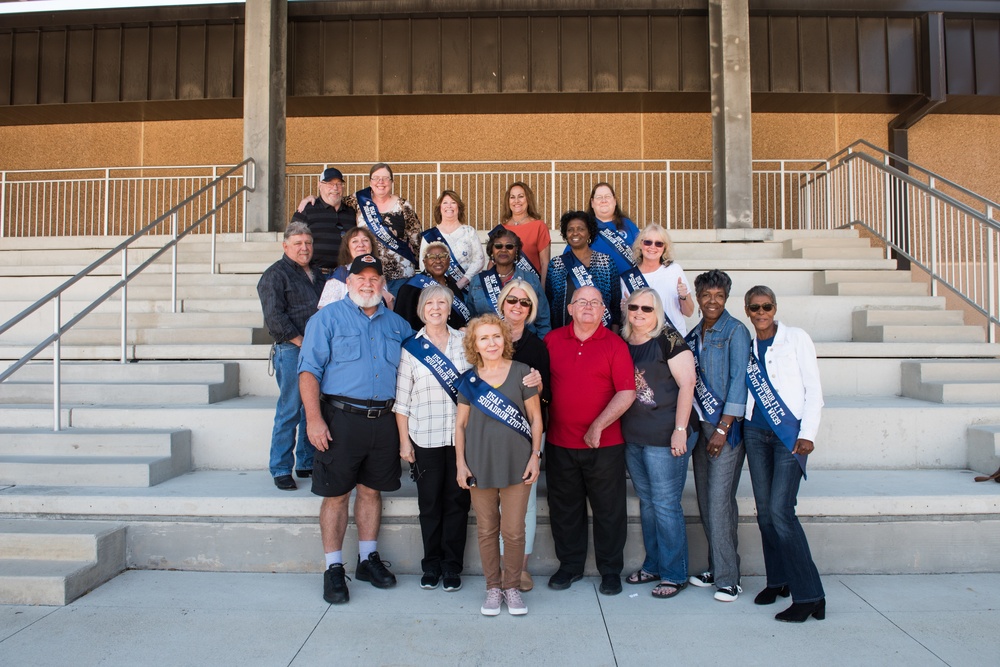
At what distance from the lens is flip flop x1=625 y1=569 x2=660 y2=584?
383cm

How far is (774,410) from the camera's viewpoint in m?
3.42

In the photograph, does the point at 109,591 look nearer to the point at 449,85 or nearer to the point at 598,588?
the point at 598,588

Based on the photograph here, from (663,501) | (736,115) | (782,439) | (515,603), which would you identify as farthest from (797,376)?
(736,115)

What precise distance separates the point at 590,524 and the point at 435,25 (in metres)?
8.70

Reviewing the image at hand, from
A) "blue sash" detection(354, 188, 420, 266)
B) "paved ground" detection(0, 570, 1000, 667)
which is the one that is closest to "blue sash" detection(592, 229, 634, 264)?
"blue sash" detection(354, 188, 420, 266)

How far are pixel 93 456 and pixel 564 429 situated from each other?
3293 mm

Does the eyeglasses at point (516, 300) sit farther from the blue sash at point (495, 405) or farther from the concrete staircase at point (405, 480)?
the concrete staircase at point (405, 480)

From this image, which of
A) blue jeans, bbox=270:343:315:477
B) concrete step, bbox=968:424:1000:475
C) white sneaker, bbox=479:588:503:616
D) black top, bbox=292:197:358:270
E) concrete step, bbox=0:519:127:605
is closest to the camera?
white sneaker, bbox=479:588:503:616

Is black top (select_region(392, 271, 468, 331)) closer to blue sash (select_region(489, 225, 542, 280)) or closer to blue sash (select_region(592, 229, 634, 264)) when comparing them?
blue sash (select_region(489, 225, 542, 280))

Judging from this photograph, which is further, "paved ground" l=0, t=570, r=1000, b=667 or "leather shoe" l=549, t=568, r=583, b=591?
"leather shoe" l=549, t=568, r=583, b=591

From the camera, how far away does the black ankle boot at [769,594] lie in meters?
3.57

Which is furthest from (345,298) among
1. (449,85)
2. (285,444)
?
(449,85)

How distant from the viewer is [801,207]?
389 inches

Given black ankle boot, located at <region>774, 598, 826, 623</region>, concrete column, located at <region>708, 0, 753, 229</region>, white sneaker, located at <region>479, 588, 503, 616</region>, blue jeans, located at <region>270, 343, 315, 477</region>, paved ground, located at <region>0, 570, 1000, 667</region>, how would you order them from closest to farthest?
paved ground, located at <region>0, 570, 1000, 667</region>
black ankle boot, located at <region>774, 598, 826, 623</region>
white sneaker, located at <region>479, 588, 503, 616</region>
blue jeans, located at <region>270, 343, 315, 477</region>
concrete column, located at <region>708, 0, 753, 229</region>
